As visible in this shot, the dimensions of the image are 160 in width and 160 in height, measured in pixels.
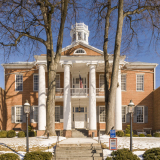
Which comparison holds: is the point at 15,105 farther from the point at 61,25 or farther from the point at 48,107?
the point at 61,25

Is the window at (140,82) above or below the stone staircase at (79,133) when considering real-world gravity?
above

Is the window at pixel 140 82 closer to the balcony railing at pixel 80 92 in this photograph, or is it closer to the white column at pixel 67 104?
the balcony railing at pixel 80 92

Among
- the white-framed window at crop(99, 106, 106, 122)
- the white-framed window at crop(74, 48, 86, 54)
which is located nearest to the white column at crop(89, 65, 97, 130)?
the white-framed window at crop(74, 48, 86, 54)

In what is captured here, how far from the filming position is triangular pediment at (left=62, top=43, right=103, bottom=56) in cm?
2552

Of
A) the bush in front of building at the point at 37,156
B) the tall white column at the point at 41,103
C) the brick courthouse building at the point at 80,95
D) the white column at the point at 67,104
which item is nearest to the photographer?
the bush in front of building at the point at 37,156

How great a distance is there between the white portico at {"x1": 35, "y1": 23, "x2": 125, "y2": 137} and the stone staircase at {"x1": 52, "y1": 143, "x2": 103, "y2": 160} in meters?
10.4

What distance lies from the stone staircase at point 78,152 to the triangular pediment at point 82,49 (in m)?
13.5

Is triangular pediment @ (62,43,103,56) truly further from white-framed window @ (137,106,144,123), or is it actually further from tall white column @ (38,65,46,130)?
white-framed window @ (137,106,144,123)

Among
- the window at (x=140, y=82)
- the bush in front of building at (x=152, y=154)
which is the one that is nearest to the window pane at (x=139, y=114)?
the window at (x=140, y=82)

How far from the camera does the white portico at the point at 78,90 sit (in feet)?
79.7

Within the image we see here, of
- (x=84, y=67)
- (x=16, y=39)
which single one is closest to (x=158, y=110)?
(x=84, y=67)

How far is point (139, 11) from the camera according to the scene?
1809 centimetres

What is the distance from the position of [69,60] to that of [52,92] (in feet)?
26.2

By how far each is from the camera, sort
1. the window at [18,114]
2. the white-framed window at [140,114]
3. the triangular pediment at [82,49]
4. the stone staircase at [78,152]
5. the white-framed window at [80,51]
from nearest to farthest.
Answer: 1. the stone staircase at [78,152]
2. the triangular pediment at [82,49]
3. the white-framed window at [80,51]
4. the white-framed window at [140,114]
5. the window at [18,114]
